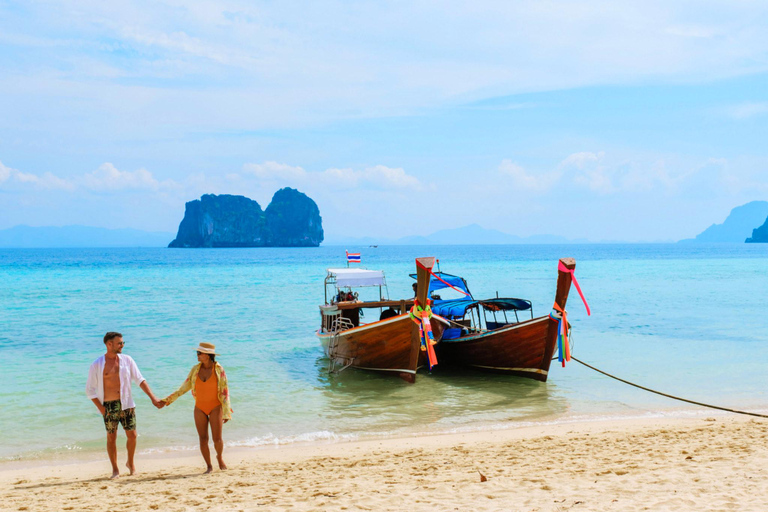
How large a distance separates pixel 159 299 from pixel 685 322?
29.7 m

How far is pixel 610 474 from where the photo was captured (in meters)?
6.28

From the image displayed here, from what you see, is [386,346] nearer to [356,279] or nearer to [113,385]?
[356,279]

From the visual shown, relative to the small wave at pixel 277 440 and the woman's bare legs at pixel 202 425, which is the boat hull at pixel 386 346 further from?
the woman's bare legs at pixel 202 425

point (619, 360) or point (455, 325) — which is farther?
point (619, 360)

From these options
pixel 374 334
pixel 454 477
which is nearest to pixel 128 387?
pixel 454 477

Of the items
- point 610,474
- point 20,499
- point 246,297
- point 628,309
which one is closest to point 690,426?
point 610,474

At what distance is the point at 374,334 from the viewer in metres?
13.6

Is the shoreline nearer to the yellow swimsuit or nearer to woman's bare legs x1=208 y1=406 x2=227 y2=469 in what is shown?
woman's bare legs x1=208 y1=406 x2=227 y2=469

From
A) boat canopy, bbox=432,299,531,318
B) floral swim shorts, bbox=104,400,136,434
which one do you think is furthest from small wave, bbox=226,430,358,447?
boat canopy, bbox=432,299,531,318

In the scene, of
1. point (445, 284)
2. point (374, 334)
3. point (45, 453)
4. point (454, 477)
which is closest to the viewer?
point (454, 477)

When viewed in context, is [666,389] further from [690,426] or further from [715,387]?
[690,426]

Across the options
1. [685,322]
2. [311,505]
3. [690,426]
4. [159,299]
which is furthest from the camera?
[159,299]

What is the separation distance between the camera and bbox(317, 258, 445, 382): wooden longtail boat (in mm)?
12961

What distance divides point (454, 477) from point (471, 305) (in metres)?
8.43
